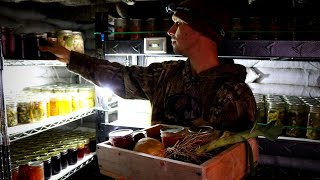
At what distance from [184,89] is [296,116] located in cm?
121

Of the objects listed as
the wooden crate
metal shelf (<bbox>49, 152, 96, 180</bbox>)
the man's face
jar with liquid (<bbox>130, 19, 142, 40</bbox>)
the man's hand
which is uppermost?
jar with liquid (<bbox>130, 19, 142, 40</bbox>)

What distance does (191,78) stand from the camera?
2.11 meters

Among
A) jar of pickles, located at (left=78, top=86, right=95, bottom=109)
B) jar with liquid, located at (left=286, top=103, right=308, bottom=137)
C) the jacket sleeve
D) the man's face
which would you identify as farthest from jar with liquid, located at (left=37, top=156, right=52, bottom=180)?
jar with liquid, located at (left=286, top=103, right=308, bottom=137)

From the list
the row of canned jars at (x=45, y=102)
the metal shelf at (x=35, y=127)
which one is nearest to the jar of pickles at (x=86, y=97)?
the row of canned jars at (x=45, y=102)

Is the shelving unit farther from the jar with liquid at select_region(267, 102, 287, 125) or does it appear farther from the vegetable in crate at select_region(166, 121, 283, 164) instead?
the jar with liquid at select_region(267, 102, 287, 125)

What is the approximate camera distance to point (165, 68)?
2.28 meters

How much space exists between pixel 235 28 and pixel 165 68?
85cm

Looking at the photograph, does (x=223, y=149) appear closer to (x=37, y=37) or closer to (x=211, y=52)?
(x=211, y=52)

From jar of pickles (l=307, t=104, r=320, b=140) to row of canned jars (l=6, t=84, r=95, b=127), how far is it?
2183mm

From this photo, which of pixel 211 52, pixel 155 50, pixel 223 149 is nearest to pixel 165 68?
pixel 211 52

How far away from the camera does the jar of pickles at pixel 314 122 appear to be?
2580 millimetres

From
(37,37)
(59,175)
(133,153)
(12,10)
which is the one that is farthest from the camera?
(12,10)

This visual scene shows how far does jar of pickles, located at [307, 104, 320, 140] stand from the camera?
8.46 ft

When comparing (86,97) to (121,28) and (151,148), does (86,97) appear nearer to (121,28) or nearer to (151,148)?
(121,28)
